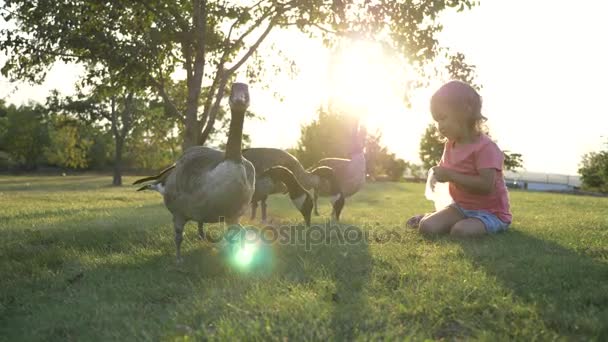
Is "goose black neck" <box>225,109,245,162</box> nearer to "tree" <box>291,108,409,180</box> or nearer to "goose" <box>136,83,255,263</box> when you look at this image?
"goose" <box>136,83,255,263</box>

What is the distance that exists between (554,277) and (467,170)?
9.55 feet

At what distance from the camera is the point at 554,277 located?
5152 millimetres

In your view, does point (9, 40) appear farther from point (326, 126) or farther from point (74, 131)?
point (326, 126)

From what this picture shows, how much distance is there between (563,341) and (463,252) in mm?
3096

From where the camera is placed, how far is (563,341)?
3453mm

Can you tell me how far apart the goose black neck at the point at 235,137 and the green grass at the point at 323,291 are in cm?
156

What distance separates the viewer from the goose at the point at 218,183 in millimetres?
6477

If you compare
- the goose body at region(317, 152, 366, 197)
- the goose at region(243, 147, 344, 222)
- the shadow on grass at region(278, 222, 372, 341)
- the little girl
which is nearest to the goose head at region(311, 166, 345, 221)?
the goose at region(243, 147, 344, 222)

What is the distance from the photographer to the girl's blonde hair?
729 cm

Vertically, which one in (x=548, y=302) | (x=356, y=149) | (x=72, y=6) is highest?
(x=72, y=6)

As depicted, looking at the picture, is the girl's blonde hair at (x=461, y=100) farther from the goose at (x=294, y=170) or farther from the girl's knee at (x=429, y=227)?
the goose at (x=294, y=170)

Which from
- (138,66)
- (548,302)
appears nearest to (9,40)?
(138,66)

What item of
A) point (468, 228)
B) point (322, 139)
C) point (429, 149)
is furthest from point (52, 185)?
point (429, 149)

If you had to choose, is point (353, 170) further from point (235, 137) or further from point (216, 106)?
point (235, 137)
